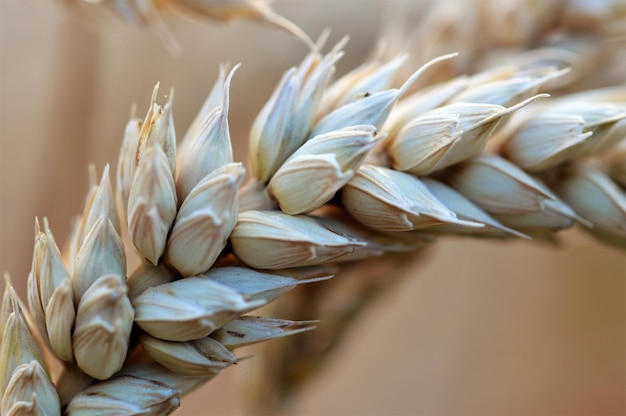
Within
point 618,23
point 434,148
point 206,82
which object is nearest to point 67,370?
point 434,148

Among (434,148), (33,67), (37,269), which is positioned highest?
(434,148)

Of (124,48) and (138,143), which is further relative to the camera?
(124,48)

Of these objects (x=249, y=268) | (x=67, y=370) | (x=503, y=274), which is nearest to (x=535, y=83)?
(x=249, y=268)

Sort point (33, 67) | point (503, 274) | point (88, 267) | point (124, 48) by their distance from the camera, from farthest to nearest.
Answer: point (503, 274)
point (124, 48)
point (33, 67)
point (88, 267)

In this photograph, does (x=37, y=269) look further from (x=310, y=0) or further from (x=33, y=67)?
(x=310, y=0)

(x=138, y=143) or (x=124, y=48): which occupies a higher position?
(x=138, y=143)

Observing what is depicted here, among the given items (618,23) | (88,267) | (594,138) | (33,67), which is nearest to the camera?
(88,267)
